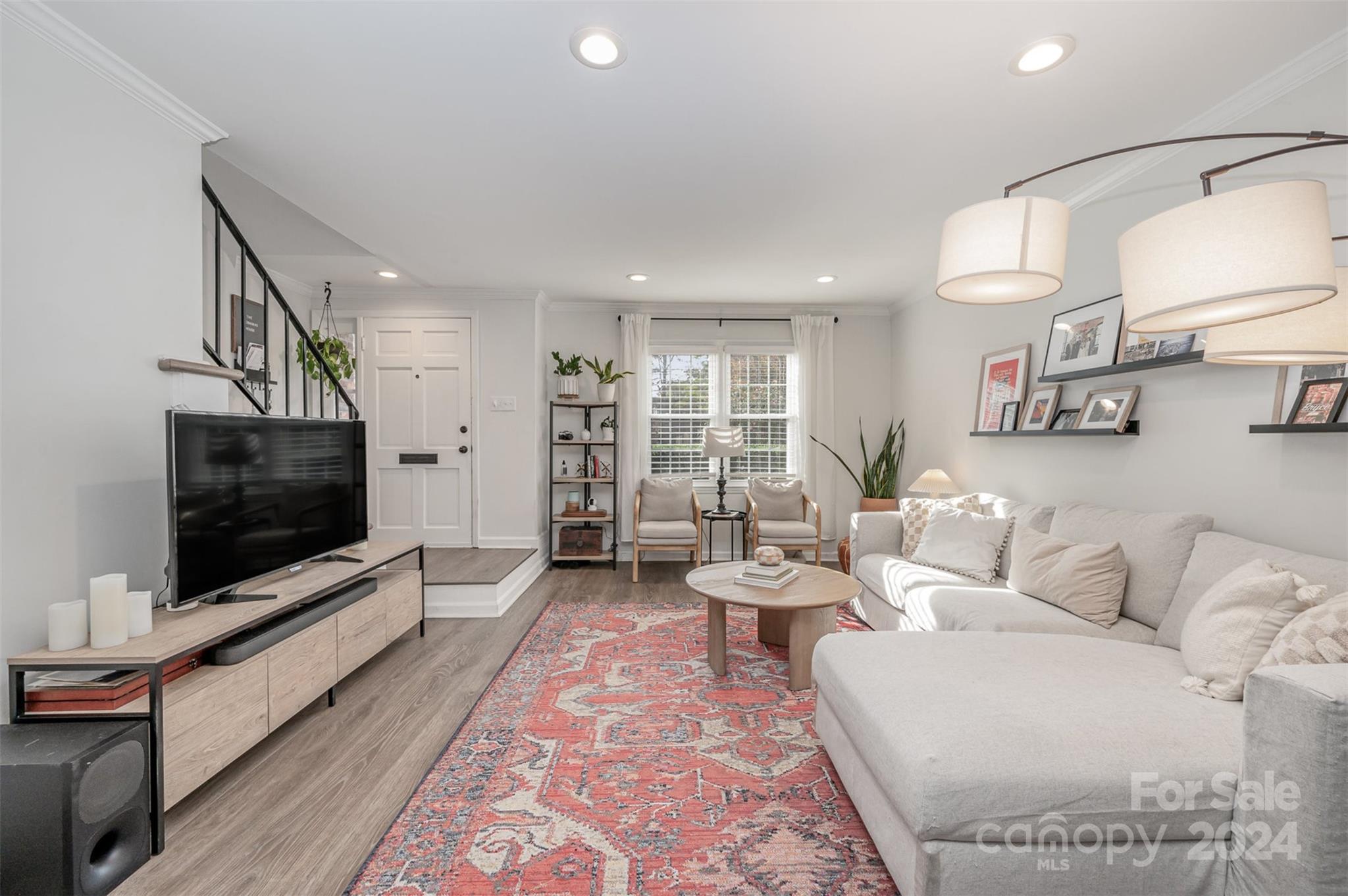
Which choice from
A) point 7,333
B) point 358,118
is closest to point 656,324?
point 358,118

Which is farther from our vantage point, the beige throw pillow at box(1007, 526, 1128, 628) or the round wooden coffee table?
the round wooden coffee table

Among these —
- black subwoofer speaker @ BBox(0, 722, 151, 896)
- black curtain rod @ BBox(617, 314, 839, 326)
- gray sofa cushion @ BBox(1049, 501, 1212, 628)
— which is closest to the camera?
black subwoofer speaker @ BBox(0, 722, 151, 896)

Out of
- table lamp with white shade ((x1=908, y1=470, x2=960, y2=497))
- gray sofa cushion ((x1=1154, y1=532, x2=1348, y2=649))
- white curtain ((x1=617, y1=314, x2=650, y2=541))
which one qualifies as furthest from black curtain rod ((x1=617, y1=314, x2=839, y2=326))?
gray sofa cushion ((x1=1154, y1=532, x2=1348, y2=649))

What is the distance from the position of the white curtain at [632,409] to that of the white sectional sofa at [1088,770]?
3.82m

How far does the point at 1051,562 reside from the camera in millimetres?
2598

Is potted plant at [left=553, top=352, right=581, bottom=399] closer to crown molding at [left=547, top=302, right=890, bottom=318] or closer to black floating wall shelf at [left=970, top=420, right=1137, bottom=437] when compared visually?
crown molding at [left=547, top=302, right=890, bottom=318]

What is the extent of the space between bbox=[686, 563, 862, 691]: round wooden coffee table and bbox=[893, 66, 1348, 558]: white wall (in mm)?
1399

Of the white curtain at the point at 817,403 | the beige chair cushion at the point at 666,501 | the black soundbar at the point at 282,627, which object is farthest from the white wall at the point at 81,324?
the white curtain at the point at 817,403

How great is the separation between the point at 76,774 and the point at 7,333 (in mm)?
1263

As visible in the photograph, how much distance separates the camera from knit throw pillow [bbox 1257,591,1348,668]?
1392 mm

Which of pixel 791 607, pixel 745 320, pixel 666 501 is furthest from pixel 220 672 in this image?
pixel 745 320

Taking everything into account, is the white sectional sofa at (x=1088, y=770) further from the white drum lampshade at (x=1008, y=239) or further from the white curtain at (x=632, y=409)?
the white curtain at (x=632, y=409)

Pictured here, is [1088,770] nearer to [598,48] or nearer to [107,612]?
[598,48]

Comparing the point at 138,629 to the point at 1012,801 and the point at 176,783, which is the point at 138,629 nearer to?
the point at 176,783
